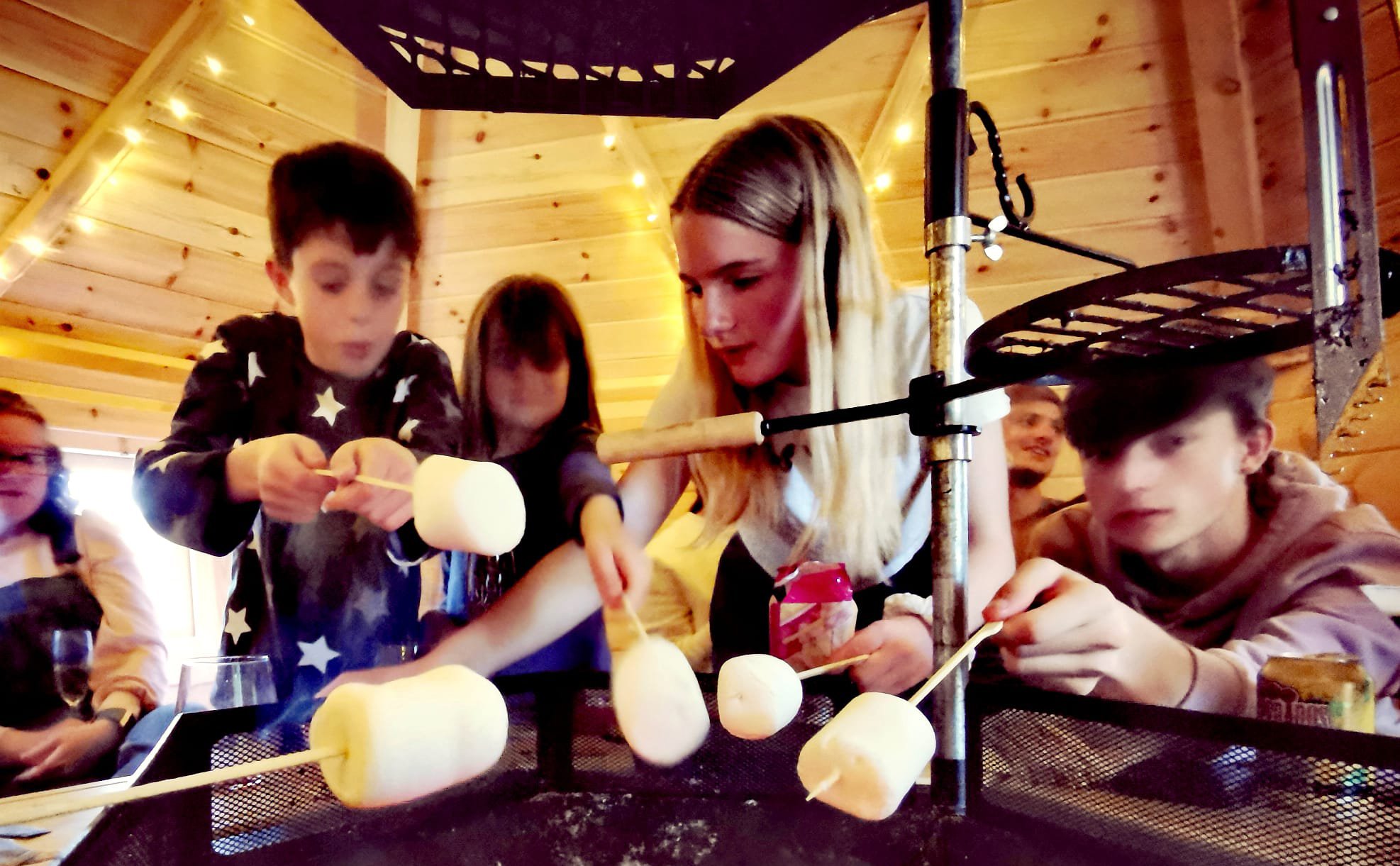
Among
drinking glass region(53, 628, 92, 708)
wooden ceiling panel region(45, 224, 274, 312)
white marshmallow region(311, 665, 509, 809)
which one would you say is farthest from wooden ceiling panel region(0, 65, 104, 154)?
white marshmallow region(311, 665, 509, 809)

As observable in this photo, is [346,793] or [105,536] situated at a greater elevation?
[105,536]

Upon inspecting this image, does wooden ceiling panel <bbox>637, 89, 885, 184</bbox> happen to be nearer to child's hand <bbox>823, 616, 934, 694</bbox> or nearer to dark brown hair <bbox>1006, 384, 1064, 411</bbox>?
dark brown hair <bbox>1006, 384, 1064, 411</bbox>

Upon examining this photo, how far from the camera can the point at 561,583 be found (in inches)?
43.4

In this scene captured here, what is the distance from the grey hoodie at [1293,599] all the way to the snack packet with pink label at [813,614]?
37cm

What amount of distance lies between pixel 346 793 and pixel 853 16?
67 cm

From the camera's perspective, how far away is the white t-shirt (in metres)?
1.05

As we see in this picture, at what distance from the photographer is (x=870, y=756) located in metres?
0.45

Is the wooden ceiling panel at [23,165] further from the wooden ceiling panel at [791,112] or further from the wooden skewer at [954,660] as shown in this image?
the wooden skewer at [954,660]

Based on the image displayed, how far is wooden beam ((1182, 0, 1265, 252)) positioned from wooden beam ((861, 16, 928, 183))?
357 millimetres

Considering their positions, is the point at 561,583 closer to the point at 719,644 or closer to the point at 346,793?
the point at 719,644

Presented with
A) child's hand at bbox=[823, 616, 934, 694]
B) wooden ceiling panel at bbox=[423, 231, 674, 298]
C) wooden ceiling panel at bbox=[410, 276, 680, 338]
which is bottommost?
child's hand at bbox=[823, 616, 934, 694]

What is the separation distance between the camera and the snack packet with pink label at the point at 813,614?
1.04 m

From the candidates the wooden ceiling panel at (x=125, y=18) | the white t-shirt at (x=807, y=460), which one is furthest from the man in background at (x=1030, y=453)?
the wooden ceiling panel at (x=125, y=18)

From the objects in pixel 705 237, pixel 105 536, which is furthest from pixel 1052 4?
pixel 105 536
